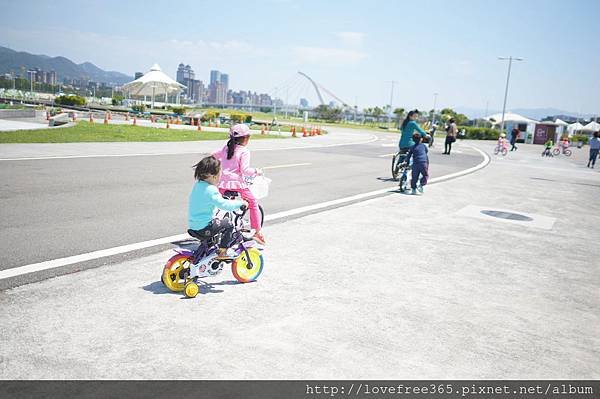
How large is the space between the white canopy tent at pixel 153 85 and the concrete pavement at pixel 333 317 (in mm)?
40447

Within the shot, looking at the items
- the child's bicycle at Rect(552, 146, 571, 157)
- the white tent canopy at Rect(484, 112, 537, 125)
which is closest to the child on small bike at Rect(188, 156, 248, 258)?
the child's bicycle at Rect(552, 146, 571, 157)

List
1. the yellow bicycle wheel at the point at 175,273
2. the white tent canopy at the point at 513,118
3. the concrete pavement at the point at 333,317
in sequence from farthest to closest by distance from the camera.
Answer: the white tent canopy at the point at 513,118 → the yellow bicycle wheel at the point at 175,273 → the concrete pavement at the point at 333,317

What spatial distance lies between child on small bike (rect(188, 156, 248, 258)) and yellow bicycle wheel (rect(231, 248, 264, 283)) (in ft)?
Answer: 1.40

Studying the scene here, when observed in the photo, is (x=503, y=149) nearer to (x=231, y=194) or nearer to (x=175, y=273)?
(x=231, y=194)

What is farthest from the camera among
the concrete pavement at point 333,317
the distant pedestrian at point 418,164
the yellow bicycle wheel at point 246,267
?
the distant pedestrian at point 418,164

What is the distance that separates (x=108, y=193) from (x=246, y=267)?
520 cm

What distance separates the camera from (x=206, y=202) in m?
4.70

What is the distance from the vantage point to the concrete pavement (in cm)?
343

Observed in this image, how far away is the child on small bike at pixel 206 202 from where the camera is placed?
4691 mm

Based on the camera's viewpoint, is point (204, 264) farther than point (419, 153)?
No

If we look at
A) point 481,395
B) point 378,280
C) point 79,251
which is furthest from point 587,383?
point 79,251

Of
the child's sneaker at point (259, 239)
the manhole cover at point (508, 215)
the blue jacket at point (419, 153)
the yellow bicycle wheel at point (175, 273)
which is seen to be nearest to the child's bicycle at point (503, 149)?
the blue jacket at point (419, 153)

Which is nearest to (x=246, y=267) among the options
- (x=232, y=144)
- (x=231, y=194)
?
(x=231, y=194)

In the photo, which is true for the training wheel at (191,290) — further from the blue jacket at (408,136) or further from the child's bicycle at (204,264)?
the blue jacket at (408,136)
